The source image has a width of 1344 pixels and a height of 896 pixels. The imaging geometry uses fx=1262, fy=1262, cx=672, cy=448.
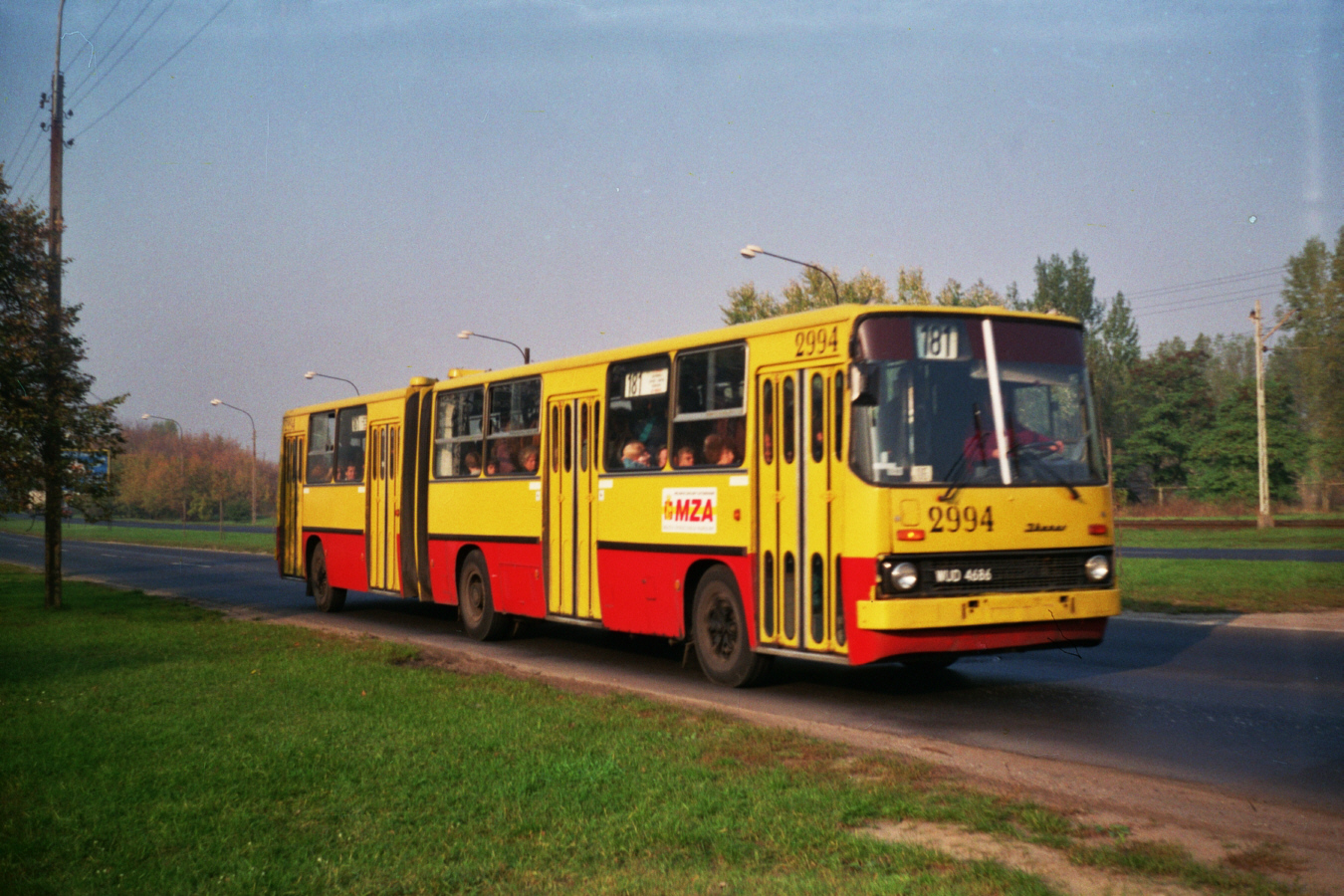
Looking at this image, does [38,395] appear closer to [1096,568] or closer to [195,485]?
[1096,568]

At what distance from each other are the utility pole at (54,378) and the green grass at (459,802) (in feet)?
34.9

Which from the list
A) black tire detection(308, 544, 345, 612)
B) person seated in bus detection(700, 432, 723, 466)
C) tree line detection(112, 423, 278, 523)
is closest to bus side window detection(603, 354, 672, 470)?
person seated in bus detection(700, 432, 723, 466)

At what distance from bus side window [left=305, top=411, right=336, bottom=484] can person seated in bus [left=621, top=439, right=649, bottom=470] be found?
30.2 feet

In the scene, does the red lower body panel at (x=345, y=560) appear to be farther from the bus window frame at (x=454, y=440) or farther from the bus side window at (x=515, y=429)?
the bus side window at (x=515, y=429)

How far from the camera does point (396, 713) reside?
369 inches

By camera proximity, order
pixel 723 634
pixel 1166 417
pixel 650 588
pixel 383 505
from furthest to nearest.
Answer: pixel 1166 417 < pixel 383 505 < pixel 650 588 < pixel 723 634

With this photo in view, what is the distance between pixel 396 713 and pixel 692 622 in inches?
136

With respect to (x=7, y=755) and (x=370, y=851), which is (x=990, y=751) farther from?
(x=7, y=755)

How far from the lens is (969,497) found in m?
9.70

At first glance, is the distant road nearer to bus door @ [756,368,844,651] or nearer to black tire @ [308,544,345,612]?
black tire @ [308,544,345,612]

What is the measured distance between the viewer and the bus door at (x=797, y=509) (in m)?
10.1

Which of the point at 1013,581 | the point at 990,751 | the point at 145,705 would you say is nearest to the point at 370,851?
the point at 990,751

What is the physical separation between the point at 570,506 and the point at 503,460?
1.91m

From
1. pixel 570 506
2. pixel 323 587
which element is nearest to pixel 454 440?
pixel 570 506
